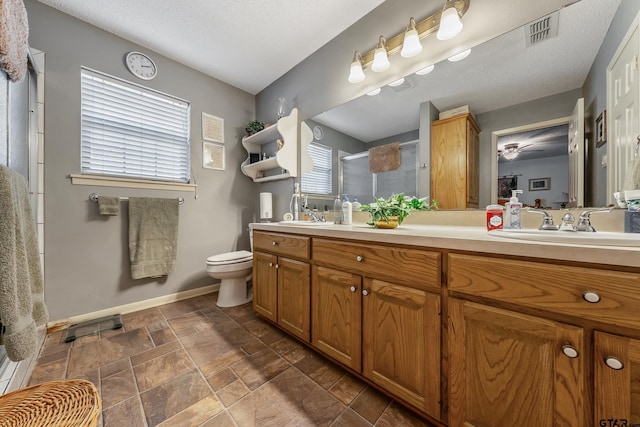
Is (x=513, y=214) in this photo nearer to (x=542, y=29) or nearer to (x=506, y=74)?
(x=506, y=74)

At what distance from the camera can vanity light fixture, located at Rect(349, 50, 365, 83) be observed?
176cm

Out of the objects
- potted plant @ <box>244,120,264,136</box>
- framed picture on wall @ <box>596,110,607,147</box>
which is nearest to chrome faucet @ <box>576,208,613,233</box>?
framed picture on wall @ <box>596,110,607,147</box>

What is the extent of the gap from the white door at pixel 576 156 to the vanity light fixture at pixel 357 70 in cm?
125

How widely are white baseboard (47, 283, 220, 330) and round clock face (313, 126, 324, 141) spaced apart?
198 centimetres

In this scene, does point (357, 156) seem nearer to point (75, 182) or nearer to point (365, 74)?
point (365, 74)

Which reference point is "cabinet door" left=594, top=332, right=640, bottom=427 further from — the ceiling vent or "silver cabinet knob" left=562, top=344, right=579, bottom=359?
the ceiling vent

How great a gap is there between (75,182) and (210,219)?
108cm

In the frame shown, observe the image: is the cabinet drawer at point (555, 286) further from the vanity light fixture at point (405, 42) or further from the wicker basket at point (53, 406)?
the vanity light fixture at point (405, 42)

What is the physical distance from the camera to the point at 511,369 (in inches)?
28.4

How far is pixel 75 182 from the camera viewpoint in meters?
1.83

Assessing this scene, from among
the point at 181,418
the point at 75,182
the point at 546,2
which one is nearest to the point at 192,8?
the point at 75,182

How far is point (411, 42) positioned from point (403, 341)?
1686 mm

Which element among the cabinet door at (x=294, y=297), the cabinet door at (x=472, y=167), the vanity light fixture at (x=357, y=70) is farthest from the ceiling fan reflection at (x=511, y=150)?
the cabinet door at (x=294, y=297)

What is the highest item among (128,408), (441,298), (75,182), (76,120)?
(76,120)
